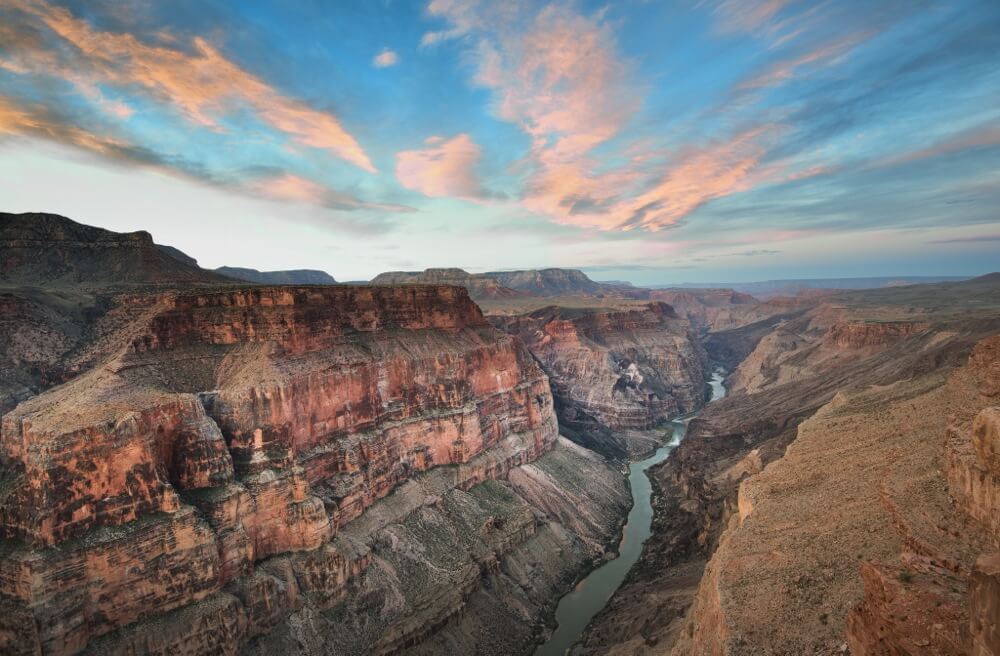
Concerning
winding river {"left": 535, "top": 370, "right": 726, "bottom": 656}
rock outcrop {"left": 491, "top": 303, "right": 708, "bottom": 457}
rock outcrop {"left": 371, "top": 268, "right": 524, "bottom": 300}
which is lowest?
winding river {"left": 535, "top": 370, "right": 726, "bottom": 656}

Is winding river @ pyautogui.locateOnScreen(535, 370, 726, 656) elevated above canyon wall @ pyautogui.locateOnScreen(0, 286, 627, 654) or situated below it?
below

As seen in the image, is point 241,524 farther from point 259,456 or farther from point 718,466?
point 718,466

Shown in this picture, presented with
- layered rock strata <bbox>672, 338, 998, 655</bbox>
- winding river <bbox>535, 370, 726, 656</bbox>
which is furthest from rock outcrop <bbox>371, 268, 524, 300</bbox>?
layered rock strata <bbox>672, 338, 998, 655</bbox>

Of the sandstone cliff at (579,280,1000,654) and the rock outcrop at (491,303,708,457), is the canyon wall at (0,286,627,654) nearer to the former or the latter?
the sandstone cliff at (579,280,1000,654)

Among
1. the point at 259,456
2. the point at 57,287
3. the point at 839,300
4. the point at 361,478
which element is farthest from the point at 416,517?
the point at 839,300

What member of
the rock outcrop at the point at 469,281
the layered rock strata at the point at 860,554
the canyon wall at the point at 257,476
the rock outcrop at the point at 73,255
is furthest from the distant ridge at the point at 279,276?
the layered rock strata at the point at 860,554

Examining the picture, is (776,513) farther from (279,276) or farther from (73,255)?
(279,276)
